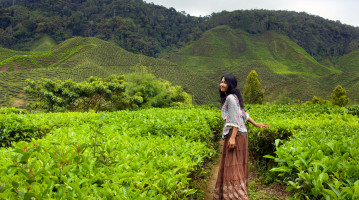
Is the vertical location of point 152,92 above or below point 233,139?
below

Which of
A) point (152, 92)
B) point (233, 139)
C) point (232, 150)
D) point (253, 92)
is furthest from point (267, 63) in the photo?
point (233, 139)

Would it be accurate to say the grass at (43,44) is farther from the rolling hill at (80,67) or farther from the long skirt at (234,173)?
the long skirt at (234,173)

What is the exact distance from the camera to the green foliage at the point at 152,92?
29266mm

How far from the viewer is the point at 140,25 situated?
418 feet

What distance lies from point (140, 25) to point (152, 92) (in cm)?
10486

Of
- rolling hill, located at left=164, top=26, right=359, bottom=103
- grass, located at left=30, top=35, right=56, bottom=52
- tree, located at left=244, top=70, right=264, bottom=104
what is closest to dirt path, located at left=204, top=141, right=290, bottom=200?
tree, located at left=244, top=70, right=264, bottom=104

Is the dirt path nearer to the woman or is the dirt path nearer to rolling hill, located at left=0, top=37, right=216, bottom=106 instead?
the woman

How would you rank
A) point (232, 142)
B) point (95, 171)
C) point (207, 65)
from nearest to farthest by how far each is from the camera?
point (95, 171) → point (232, 142) → point (207, 65)

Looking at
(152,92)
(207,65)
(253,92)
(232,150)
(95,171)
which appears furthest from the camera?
(207,65)

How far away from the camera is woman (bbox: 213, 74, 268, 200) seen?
3.22 metres

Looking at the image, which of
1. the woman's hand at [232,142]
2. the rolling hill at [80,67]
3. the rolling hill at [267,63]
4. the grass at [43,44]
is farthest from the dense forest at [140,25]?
the woman's hand at [232,142]

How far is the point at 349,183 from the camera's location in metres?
1.80

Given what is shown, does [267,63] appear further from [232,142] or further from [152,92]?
[232,142]

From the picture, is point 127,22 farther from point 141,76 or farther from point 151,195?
point 151,195
